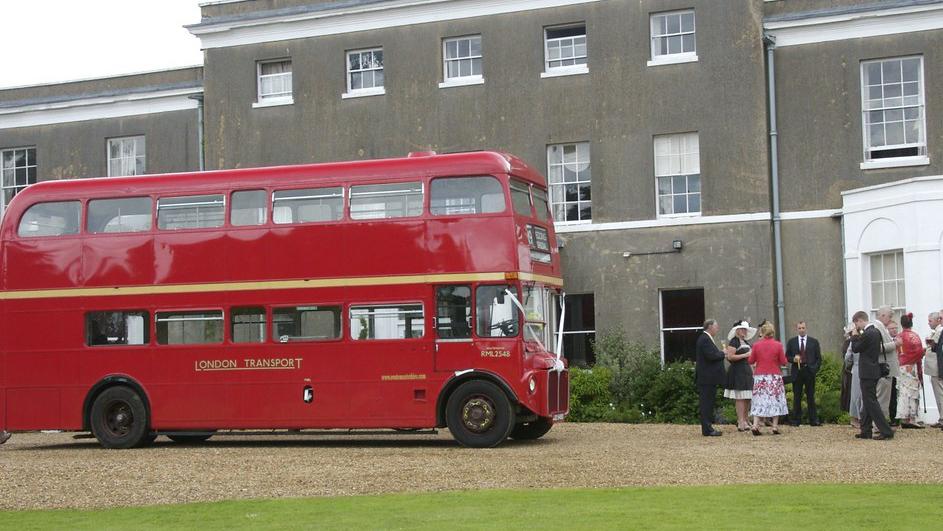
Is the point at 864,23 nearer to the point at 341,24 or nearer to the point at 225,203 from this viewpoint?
the point at 341,24

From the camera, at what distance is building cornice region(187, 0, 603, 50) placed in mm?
27766

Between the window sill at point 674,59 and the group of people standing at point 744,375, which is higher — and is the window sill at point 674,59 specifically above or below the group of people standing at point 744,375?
above

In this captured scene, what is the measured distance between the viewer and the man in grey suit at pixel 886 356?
752 inches

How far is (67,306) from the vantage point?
20031mm

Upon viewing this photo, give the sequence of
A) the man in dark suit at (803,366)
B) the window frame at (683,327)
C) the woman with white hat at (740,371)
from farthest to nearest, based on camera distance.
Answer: the window frame at (683,327)
the man in dark suit at (803,366)
the woman with white hat at (740,371)

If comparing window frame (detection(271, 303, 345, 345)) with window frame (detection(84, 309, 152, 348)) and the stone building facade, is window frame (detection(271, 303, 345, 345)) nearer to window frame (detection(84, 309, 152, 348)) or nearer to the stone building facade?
window frame (detection(84, 309, 152, 348))

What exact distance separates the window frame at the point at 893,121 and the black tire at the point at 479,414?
10.7 meters

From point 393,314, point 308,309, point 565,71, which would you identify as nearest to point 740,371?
point 393,314

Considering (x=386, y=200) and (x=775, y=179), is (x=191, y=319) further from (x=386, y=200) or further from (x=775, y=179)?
(x=775, y=179)

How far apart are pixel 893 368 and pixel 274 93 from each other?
15714 millimetres

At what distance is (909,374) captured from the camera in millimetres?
19703

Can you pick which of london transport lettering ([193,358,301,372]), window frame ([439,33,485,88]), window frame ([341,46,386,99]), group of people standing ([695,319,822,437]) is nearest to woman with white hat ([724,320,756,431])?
group of people standing ([695,319,822,437])

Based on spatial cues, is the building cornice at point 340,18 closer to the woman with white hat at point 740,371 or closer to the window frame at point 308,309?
the woman with white hat at point 740,371

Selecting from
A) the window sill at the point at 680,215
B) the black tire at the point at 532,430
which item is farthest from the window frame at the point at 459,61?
Result: the black tire at the point at 532,430
